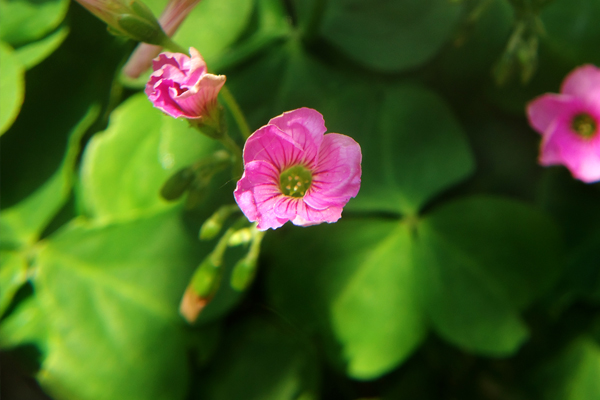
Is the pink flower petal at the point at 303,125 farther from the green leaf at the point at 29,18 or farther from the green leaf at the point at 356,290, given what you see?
the green leaf at the point at 29,18

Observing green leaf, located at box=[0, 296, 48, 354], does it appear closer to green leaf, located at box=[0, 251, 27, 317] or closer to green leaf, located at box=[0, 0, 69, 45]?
green leaf, located at box=[0, 251, 27, 317]

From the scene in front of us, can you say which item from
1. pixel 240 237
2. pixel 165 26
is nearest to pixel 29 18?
pixel 165 26

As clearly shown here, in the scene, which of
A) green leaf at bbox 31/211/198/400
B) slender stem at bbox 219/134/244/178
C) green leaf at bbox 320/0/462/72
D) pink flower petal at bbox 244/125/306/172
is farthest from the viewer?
green leaf at bbox 320/0/462/72

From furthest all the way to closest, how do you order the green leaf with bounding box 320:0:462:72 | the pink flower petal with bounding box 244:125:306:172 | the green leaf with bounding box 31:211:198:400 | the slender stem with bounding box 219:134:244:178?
the green leaf with bounding box 320:0:462:72
the green leaf with bounding box 31:211:198:400
the slender stem with bounding box 219:134:244:178
the pink flower petal with bounding box 244:125:306:172

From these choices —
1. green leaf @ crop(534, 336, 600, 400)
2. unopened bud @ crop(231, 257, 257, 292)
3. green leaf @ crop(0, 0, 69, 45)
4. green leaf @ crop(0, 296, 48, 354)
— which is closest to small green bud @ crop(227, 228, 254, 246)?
unopened bud @ crop(231, 257, 257, 292)

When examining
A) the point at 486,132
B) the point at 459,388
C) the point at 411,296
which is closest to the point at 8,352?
the point at 411,296

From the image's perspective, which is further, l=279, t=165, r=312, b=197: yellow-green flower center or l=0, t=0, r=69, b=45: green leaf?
l=0, t=0, r=69, b=45: green leaf

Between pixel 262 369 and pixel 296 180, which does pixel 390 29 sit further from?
pixel 262 369

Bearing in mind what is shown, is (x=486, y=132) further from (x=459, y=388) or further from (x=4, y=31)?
(x=4, y=31)
